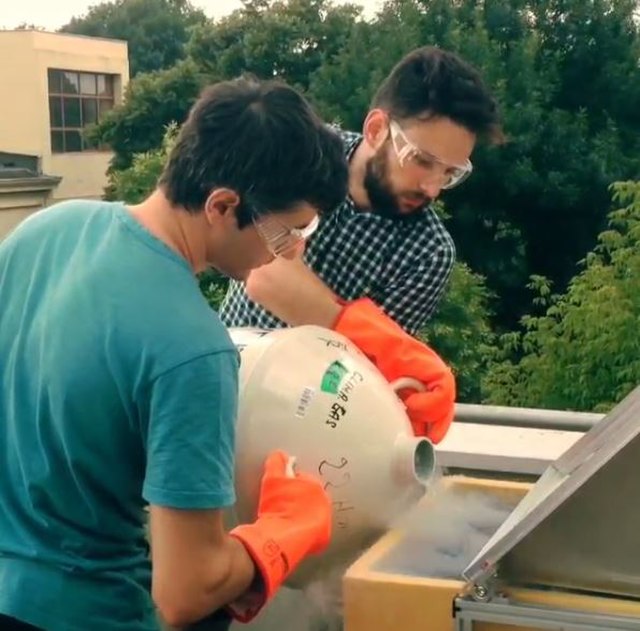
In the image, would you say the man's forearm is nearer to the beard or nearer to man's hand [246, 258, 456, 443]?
man's hand [246, 258, 456, 443]

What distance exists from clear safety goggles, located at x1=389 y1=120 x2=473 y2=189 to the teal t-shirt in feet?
2.26

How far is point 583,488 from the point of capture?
4.60 feet

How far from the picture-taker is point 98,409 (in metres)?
1.32

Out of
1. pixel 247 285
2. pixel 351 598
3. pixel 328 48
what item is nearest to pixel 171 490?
pixel 351 598

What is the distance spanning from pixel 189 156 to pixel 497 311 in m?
12.7

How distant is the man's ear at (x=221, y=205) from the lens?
1.34 meters

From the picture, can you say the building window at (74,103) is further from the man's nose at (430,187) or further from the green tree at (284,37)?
the man's nose at (430,187)

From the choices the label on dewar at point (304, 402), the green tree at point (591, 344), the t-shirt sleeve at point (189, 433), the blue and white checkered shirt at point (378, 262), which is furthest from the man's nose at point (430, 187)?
the green tree at point (591, 344)

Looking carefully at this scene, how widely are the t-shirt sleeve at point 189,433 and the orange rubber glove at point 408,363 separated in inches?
21.3

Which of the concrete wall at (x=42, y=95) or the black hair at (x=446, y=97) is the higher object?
the black hair at (x=446, y=97)

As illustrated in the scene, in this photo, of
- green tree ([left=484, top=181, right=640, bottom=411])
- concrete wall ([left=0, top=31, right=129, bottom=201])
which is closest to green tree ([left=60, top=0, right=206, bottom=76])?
concrete wall ([left=0, top=31, right=129, bottom=201])

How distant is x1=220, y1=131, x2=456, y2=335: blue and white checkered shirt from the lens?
6.86 feet

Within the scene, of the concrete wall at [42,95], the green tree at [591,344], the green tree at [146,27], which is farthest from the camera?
the green tree at [146,27]

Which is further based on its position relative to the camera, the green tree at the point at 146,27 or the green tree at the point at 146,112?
the green tree at the point at 146,27
